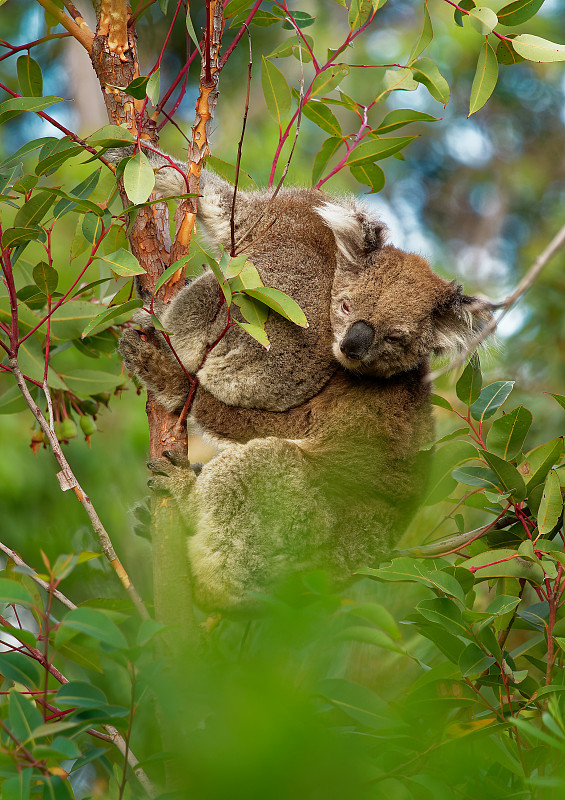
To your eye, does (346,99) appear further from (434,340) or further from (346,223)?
(434,340)

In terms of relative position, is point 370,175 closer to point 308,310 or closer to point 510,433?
point 308,310

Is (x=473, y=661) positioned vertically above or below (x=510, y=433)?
below

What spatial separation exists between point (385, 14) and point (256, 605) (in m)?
10.4

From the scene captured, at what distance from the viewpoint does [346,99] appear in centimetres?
205

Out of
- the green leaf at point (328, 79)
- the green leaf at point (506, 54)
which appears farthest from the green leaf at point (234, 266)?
the green leaf at point (506, 54)

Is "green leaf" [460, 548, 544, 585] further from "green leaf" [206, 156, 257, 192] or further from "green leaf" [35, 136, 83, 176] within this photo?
"green leaf" [206, 156, 257, 192]

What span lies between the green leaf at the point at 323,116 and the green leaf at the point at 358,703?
5.32ft

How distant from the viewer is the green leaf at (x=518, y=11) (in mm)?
1834

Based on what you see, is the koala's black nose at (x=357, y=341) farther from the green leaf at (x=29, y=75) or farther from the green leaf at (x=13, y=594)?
the green leaf at (x=13, y=594)

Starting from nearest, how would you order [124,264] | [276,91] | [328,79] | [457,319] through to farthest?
[124,264] → [328,79] → [276,91] → [457,319]

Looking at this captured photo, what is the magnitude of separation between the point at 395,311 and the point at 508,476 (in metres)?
1.20

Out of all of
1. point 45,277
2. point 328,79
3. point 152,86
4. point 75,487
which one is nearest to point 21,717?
point 75,487

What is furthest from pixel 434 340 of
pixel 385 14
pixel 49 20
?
pixel 385 14

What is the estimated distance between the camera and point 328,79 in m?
2.02
